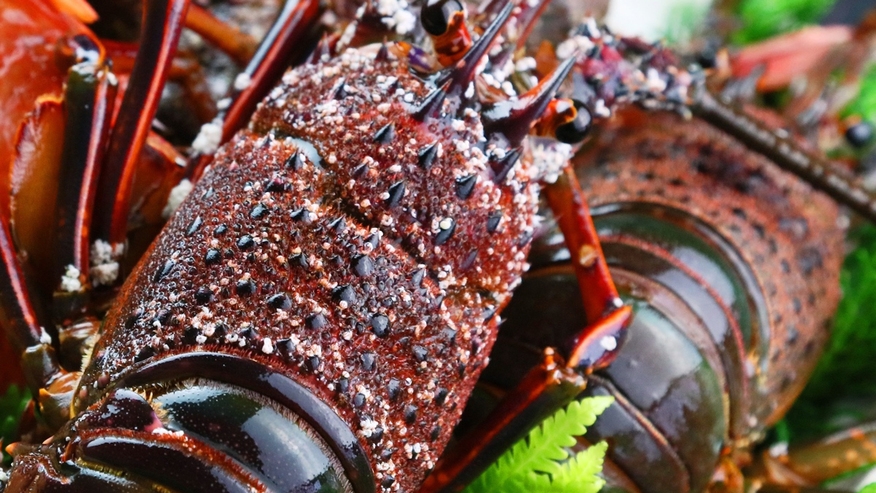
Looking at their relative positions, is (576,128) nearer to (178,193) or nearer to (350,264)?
(350,264)

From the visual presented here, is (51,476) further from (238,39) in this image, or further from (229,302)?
(238,39)

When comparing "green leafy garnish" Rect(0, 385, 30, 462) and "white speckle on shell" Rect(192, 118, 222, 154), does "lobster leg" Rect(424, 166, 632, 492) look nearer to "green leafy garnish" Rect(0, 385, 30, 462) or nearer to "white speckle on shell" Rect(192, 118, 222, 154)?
"white speckle on shell" Rect(192, 118, 222, 154)

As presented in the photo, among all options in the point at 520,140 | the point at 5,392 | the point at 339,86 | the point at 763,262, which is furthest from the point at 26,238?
the point at 763,262

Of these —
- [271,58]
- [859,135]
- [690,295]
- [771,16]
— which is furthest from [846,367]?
[271,58]

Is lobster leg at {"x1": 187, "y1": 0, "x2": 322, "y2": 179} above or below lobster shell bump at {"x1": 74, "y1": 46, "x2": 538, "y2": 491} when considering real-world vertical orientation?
above

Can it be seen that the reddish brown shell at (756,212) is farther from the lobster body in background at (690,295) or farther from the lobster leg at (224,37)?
the lobster leg at (224,37)

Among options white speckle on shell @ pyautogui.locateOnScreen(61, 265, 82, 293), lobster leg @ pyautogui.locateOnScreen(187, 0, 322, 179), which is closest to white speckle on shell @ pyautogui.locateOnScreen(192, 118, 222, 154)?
lobster leg @ pyautogui.locateOnScreen(187, 0, 322, 179)
